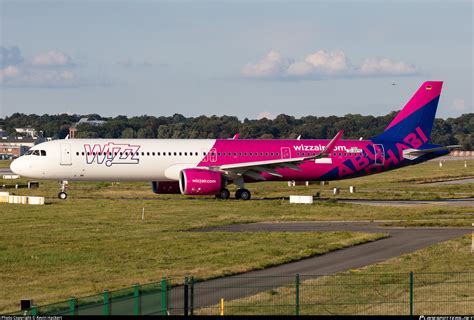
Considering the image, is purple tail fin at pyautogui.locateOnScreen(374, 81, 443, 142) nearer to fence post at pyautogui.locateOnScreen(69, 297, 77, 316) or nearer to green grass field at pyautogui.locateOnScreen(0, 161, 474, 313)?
green grass field at pyautogui.locateOnScreen(0, 161, 474, 313)

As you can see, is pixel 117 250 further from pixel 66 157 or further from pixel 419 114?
pixel 419 114

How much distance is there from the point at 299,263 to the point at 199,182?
27259mm

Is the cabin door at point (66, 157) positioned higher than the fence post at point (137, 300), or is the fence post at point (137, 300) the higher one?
the cabin door at point (66, 157)

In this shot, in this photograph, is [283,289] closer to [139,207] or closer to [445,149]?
[139,207]

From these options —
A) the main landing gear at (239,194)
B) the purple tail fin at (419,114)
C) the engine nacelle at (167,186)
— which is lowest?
the main landing gear at (239,194)

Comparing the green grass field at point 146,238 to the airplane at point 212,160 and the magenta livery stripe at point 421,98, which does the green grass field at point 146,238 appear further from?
the magenta livery stripe at point 421,98

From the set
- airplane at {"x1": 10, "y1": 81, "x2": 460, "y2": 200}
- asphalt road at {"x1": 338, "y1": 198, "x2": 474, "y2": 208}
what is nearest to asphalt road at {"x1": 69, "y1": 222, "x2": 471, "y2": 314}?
asphalt road at {"x1": 338, "y1": 198, "x2": 474, "y2": 208}

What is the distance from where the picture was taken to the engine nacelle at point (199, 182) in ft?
209

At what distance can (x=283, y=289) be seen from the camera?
2933 cm

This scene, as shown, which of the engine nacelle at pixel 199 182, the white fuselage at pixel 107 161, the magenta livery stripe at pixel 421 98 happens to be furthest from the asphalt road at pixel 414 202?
the white fuselage at pixel 107 161

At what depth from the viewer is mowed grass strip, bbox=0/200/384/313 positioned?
3225 centimetres

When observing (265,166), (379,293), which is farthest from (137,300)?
(265,166)

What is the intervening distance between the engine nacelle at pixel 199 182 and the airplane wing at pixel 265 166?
4.81ft

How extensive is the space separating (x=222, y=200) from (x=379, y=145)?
521 inches
